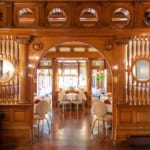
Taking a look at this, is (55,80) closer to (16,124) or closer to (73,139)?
(73,139)

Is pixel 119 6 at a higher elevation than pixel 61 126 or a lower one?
higher

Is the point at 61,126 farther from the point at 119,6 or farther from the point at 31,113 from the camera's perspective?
the point at 119,6

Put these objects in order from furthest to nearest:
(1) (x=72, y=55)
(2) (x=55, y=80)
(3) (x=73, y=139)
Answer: (2) (x=55, y=80), (1) (x=72, y=55), (3) (x=73, y=139)

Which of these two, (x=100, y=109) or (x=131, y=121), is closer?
(x=131, y=121)

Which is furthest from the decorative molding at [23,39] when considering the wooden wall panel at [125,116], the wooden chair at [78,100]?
the wooden chair at [78,100]

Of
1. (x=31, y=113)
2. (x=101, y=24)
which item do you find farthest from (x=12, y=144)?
(x=101, y=24)

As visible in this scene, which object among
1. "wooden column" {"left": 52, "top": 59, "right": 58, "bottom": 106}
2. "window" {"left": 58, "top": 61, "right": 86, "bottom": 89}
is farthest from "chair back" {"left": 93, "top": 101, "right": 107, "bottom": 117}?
"window" {"left": 58, "top": 61, "right": 86, "bottom": 89}

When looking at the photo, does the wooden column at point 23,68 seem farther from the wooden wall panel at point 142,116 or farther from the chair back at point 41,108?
the wooden wall panel at point 142,116

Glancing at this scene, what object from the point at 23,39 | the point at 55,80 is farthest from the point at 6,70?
the point at 55,80

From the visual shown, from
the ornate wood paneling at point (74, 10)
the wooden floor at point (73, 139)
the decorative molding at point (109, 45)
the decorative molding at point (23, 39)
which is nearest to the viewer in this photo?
the wooden floor at point (73, 139)

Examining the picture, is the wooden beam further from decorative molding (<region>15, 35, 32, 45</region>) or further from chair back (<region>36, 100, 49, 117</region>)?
decorative molding (<region>15, 35, 32, 45</region>)

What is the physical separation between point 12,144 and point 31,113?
86 centimetres

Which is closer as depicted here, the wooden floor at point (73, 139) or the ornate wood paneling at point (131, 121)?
the wooden floor at point (73, 139)

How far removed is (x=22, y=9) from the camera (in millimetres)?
6516
